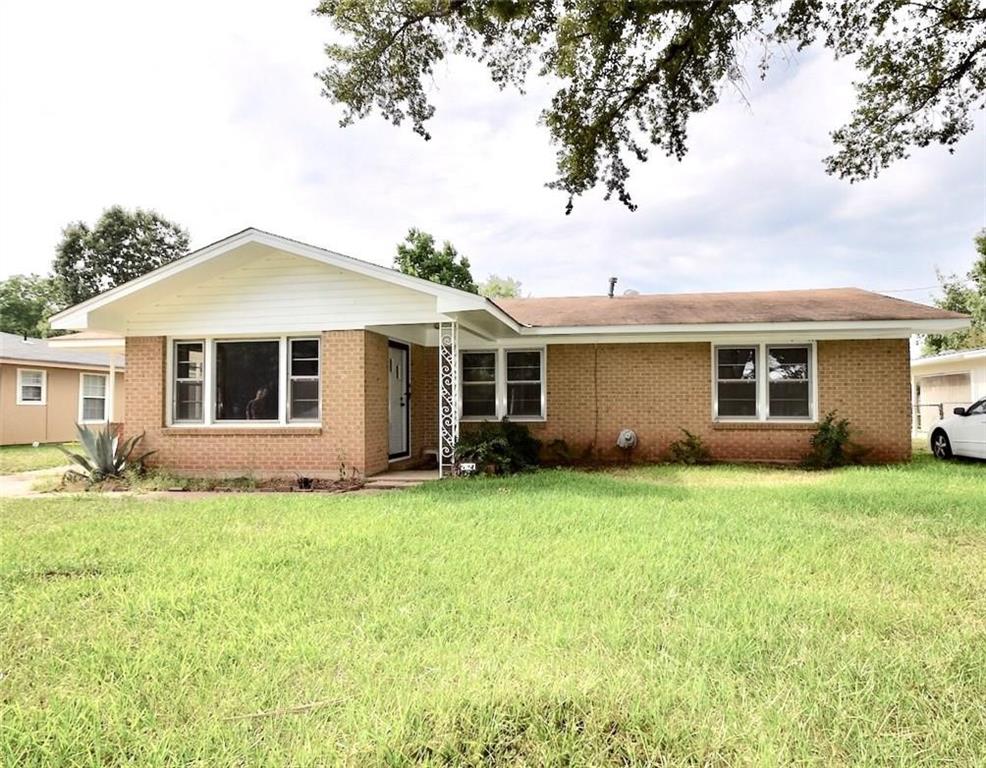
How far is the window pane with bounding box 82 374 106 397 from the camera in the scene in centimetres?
2166

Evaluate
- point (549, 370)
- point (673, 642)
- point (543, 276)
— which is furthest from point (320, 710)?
point (543, 276)

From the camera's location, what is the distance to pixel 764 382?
12.6m

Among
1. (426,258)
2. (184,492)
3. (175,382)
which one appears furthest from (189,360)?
(426,258)

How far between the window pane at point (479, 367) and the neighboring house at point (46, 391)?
459 inches

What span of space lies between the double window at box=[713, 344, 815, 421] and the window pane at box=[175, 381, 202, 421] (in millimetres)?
10234

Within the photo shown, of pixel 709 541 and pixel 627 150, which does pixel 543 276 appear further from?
pixel 709 541

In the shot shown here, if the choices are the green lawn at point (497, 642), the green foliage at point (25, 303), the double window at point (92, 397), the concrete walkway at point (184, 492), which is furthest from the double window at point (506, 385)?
the green foliage at point (25, 303)

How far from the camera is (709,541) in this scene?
18.4 ft

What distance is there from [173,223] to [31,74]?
39.0 m

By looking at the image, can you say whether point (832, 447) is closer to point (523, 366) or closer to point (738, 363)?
point (738, 363)

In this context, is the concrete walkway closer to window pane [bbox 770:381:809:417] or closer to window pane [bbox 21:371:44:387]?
window pane [bbox 770:381:809:417]

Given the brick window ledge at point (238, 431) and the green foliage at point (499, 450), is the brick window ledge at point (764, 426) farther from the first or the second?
the brick window ledge at point (238, 431)

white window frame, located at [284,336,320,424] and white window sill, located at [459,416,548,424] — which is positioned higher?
white window frame, located at [284,336,320,424]

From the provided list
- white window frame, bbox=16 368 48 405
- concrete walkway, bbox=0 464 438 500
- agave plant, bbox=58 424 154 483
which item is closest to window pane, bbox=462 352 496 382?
concrete walkway, bbox=0 464 438 500
